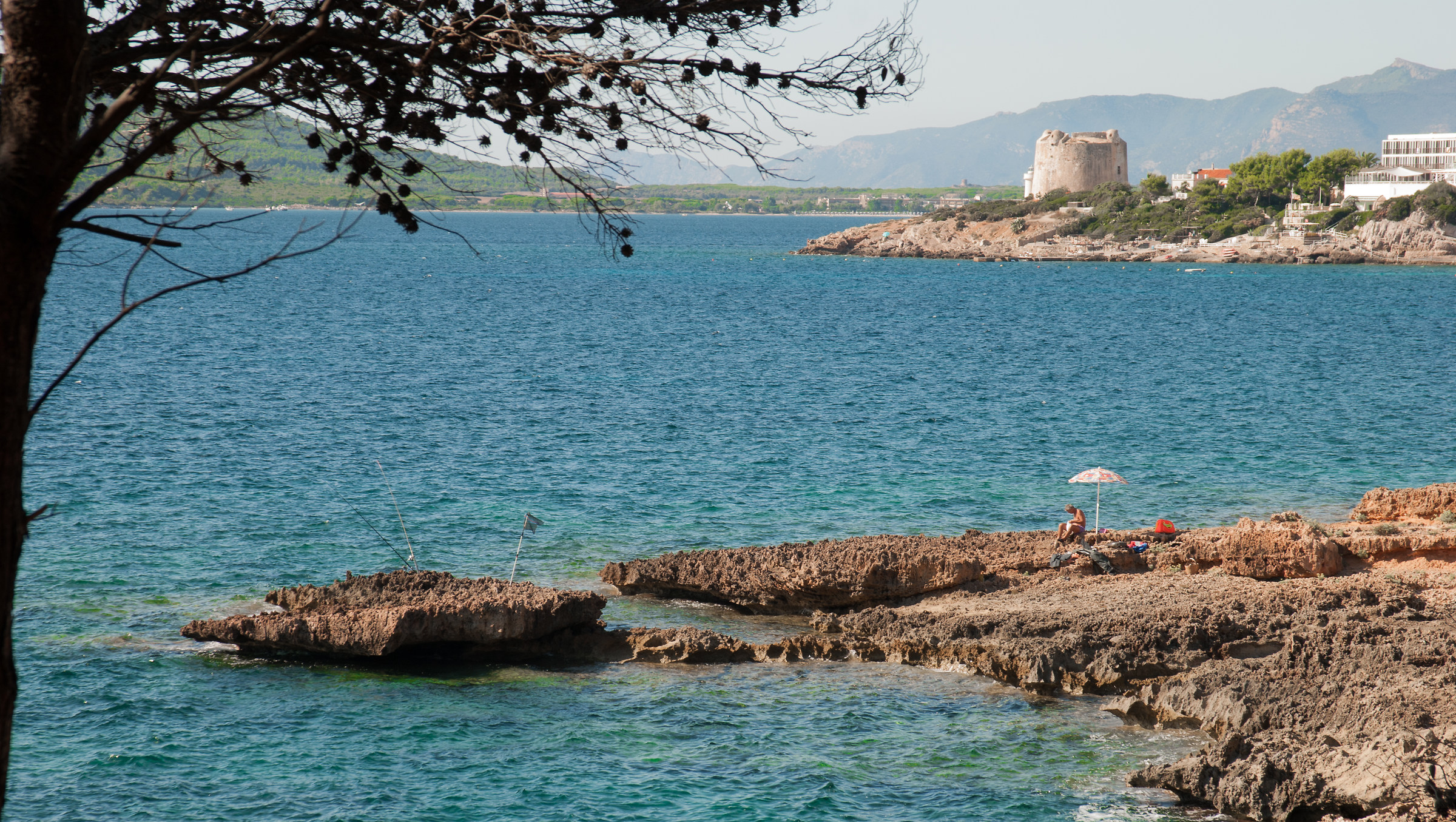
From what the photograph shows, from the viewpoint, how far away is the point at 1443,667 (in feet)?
39.7

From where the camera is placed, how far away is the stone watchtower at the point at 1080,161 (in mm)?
143625

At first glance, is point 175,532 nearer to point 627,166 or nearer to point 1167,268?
point 627,166

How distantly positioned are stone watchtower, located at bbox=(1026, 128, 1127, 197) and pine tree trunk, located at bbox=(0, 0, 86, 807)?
5827 inches

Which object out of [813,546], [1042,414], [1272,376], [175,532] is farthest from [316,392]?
[1272,376]

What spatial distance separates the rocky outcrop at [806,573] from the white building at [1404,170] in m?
122

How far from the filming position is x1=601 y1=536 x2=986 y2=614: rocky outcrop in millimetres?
16984

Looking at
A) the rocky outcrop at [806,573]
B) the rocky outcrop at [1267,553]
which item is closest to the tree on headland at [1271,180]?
the rocky outcrop at [1267,553]

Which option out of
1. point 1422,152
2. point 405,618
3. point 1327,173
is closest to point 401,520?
point 405,618

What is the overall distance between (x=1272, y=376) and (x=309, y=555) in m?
39.4

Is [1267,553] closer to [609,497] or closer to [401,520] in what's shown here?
[609,497]

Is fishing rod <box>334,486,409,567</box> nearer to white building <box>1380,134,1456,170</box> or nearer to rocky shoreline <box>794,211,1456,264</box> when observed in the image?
rocky shoreline <box>794,211,1456,264</box>

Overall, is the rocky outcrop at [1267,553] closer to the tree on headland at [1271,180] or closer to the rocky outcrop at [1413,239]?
the rocky outcrop at [1413,239]

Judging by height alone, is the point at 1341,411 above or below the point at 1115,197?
below

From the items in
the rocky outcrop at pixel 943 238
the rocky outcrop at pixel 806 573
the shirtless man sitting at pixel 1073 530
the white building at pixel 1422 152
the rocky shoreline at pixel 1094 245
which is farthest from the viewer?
the white building at pixel 1422 152
